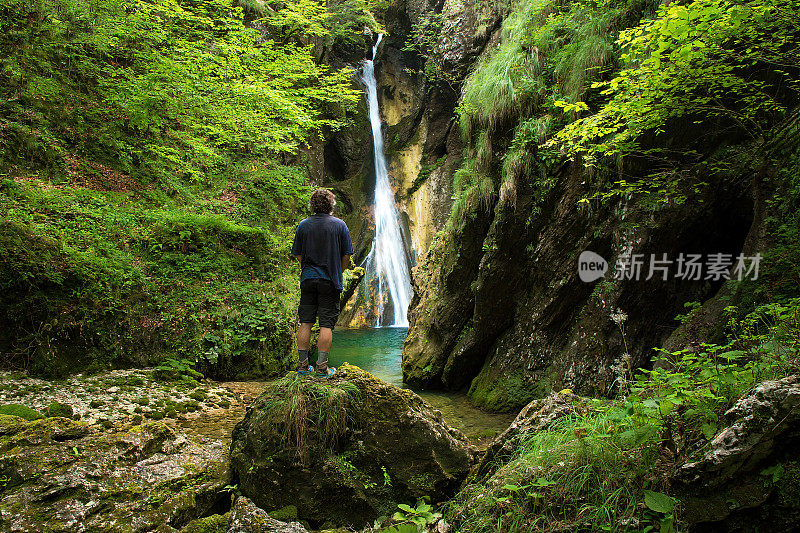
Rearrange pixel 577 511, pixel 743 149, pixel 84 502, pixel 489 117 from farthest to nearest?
pixel 489 117
pixel 743 149
pixel 84 502
pixel 577 511

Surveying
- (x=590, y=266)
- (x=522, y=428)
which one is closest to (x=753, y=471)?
(x=522, y=428)

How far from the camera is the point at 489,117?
7270 mm

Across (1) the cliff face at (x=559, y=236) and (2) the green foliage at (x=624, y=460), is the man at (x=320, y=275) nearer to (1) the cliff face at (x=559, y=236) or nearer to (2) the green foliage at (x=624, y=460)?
(2) the green foliage at (x=624, y=460)

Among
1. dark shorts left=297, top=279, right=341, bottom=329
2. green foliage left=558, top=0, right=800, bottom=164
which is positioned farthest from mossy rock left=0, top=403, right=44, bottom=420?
green foliage left=558, top=0, right=800, bottom=164

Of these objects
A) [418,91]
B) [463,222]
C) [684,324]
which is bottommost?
[684,324]

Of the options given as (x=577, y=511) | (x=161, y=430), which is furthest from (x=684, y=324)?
(x=161, y=430)

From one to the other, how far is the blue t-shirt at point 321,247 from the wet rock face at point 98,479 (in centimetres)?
200

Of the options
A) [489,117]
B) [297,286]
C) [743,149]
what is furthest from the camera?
[297,286]

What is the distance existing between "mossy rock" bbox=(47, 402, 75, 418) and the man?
8.40 ft

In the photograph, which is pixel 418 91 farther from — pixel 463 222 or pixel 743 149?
pixel 743 149

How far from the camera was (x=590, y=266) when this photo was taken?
5.97m

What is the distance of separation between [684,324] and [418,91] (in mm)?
18985

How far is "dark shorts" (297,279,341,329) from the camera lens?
3.95m

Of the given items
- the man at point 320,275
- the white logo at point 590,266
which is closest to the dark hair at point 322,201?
the man at point 320,275
